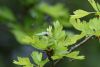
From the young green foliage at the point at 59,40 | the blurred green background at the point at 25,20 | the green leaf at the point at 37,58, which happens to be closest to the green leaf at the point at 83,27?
the young green foliage at the point at 59,40

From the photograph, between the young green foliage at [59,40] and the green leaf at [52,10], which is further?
the green leaf at [52,10]

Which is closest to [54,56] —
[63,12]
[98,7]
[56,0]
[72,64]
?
[98,7]

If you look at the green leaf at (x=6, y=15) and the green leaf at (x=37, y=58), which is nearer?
the green leaf at (x=37, y=58)

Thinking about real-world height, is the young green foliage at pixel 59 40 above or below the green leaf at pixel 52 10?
below

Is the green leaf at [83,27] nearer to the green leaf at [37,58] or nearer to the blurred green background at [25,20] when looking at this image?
the green leaf at [37,58]

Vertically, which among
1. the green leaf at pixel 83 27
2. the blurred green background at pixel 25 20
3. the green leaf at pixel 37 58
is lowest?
the green leaf at pixel 37 58

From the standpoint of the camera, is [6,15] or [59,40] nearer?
[59,40]

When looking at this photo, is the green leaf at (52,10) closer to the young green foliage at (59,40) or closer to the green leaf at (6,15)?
the green leaf at (6,15)

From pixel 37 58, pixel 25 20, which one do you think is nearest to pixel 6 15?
pixel 25 20

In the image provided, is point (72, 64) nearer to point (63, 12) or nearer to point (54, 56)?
point (63, 12)

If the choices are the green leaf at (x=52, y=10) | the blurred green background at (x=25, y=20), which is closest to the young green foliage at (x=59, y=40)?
the blurred green background at (x=25, y=20)

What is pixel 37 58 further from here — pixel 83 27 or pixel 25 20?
pixel 25 20
